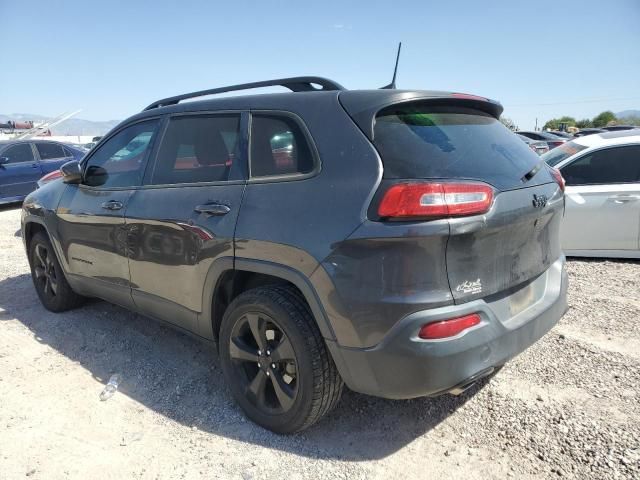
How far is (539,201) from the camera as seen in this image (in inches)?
92.3

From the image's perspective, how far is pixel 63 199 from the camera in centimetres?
398

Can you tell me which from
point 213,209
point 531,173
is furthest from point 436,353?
point 213,209

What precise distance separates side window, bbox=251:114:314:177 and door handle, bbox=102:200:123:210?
1.27 metres

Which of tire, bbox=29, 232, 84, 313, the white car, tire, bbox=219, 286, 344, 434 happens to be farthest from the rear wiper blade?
tire, bbox=29, 232, 84, 313

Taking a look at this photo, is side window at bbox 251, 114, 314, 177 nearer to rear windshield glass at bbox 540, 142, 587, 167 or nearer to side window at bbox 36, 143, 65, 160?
rear windshield glass at bbox 540, 142, 587, 167

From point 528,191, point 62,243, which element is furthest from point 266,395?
point 62,243

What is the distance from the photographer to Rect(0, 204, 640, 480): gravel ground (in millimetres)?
2285

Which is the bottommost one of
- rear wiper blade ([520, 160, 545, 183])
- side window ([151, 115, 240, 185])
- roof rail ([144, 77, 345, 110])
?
rear wiper blade ([520, 160, 545, 183])

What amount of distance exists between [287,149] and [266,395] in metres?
1.35

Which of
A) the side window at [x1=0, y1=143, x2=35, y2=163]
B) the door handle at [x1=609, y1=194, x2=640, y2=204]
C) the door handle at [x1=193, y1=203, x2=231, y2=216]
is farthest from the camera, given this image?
the side window at [x1=0, y1=143, x2=35, y2=163]

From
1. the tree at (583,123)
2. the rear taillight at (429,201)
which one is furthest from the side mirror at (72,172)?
the tree at (583,123)

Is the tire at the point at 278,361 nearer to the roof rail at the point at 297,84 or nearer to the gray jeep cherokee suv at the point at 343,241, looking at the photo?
the gray jeep cherokee suv at the point at 343,241

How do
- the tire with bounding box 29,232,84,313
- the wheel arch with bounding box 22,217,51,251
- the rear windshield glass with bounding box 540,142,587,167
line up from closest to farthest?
the tire with bounding box 29,232,84,313
the wheel arch with bounding box 22,217,51,251
the rear windshield glass with bounding box 540,142,587,167

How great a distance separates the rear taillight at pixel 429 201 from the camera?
1.96 metres
